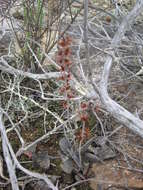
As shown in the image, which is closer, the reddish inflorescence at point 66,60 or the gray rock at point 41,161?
the reddish inflorescence at point 66,60

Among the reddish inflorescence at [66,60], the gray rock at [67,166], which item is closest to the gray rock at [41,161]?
the gray rock at [67,166]

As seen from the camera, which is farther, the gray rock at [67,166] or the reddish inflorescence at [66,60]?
the gray rock at [67,166]

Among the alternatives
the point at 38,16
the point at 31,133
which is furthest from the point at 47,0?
the point at 31,133

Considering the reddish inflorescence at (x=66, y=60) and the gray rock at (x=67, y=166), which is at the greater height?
the reddish inflorescence at (x=66, y=60)

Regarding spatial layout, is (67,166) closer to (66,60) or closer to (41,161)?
(41,161)

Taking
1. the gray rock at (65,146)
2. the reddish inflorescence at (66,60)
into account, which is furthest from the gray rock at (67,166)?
the reddish inflorescence at (66,60)

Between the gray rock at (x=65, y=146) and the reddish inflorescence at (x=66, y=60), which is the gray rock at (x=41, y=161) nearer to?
the gray rock at (x=65, y=146)

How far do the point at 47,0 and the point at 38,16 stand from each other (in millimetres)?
170

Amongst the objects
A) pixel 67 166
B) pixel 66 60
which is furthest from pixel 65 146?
pixel 66 60

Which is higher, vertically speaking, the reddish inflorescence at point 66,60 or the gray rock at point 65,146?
the reddish inflorescence at point 66,60

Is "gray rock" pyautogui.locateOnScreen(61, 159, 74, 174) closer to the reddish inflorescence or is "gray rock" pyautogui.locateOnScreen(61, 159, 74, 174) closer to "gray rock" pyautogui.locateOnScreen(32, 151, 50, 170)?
"gray rock" pyautogui.locateOnScreen(32, 151, 50, 170)

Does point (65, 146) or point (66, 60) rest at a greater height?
point (66, 60)

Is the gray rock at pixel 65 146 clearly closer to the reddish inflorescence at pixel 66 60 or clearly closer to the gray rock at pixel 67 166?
the gray rock at pixel 67 166

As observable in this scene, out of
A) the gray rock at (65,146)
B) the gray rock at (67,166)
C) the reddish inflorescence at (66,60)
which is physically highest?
the reddish inflorescence at (66,60)
